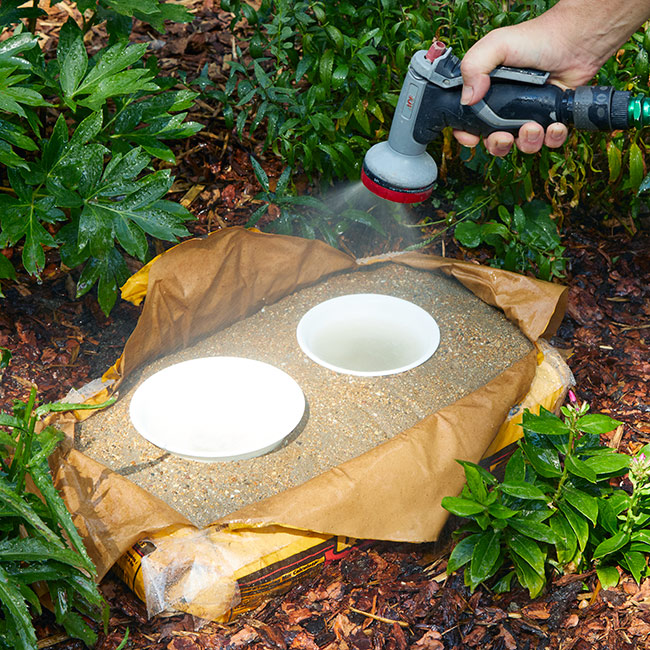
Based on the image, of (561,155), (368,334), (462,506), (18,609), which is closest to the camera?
(18,609)

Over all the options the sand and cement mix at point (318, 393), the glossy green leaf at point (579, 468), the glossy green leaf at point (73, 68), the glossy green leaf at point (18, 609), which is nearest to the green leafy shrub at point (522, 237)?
the sand and cement mix at point (318, 393)

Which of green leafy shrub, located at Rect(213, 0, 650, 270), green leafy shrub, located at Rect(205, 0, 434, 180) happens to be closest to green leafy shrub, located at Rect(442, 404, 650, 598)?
green leafy shrub, located at Rect(213, 0, 650, 270)

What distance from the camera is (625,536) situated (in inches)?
79.7

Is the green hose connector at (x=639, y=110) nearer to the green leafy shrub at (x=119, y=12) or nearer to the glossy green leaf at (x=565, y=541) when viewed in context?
the glossy green leaf at (x=565, y=541)

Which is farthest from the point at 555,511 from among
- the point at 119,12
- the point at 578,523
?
the point at 119,12

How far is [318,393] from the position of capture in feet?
8.02

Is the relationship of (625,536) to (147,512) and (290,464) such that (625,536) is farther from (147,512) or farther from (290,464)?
(147,512)

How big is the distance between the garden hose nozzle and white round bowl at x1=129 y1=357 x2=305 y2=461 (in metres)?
0.71

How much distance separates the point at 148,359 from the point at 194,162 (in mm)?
1101

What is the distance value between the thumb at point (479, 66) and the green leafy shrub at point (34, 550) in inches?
54.8

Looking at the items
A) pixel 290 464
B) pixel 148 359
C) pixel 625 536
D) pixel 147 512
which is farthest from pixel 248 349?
pixel 625 536

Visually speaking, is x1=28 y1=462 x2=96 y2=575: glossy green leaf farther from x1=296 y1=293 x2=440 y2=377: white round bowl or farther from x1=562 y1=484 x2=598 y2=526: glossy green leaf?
x1=562 y1=484 x2=598 y2=526: glossy green leaf

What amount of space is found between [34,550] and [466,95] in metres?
1.66

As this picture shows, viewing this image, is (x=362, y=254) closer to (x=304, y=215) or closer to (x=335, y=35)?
(x=304, y=215)
